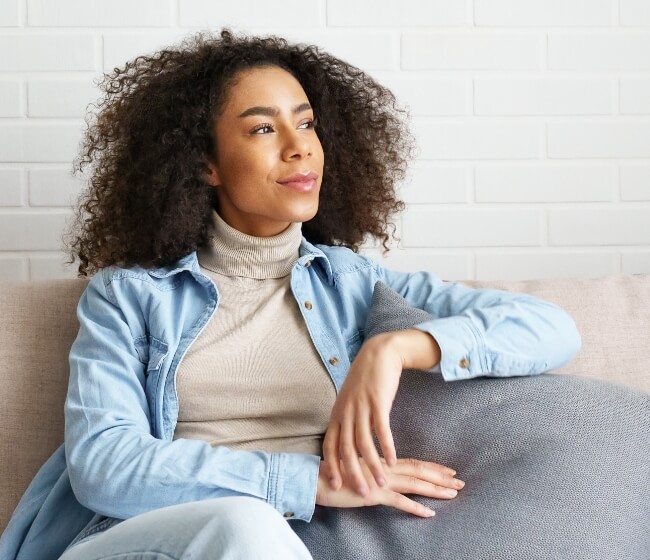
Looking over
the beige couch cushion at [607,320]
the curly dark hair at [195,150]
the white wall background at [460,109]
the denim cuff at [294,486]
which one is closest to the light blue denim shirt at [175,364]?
the denim cuff at [294,486]

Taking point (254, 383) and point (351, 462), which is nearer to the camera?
point (351, 462)

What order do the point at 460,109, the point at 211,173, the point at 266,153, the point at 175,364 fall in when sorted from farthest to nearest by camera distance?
the point at 460,109, the point at 211,173, the point at 266,153, the point at 175,364

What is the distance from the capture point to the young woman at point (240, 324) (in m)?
1.43

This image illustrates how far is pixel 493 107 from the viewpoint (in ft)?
7.84

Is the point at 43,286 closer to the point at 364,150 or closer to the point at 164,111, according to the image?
the point at 164,111

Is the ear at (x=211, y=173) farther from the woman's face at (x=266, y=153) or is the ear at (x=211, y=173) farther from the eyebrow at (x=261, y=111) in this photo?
the eyebrow at (x=261, y=111)

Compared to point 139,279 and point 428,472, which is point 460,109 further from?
point 428,472

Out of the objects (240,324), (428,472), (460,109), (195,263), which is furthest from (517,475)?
(460,109)

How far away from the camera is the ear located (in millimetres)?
1834

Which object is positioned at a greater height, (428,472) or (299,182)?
(299,182)

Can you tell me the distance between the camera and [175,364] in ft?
5.35

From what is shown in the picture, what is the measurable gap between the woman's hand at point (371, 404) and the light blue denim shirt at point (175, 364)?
36 millimetres

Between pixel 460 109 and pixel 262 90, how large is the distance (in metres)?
0.75

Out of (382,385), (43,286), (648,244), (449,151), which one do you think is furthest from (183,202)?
(648,244)
